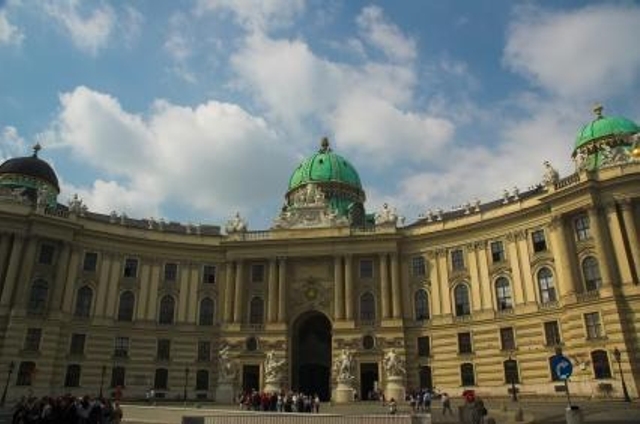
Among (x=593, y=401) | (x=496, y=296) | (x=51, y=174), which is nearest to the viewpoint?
(x=593, y=401)

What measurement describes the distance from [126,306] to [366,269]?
26354 millimetres

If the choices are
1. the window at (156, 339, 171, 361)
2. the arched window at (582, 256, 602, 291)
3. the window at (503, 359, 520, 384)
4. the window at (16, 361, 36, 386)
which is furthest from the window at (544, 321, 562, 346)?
the window at (16, 361, 36, 386)

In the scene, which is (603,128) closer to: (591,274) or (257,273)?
(591,274)

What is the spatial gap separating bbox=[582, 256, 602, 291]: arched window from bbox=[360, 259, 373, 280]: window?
21.7m

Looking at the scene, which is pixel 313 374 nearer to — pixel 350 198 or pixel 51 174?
pixel 350 198

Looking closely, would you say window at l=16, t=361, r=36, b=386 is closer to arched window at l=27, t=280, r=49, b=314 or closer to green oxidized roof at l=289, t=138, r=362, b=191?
arched window at l=27, t=280, r=49, b=314

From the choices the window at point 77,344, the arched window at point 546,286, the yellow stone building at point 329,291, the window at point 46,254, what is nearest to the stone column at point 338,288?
the yellow stone building at point 329,291

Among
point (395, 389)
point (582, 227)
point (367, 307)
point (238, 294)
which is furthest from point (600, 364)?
point (238, 294)

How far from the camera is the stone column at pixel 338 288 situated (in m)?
59.4

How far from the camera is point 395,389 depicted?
5219 cm

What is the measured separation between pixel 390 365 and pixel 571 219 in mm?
21680

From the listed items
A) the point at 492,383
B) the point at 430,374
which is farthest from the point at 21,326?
the point at 492,383

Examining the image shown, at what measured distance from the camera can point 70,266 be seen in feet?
187

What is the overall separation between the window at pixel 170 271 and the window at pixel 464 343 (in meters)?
31.5
